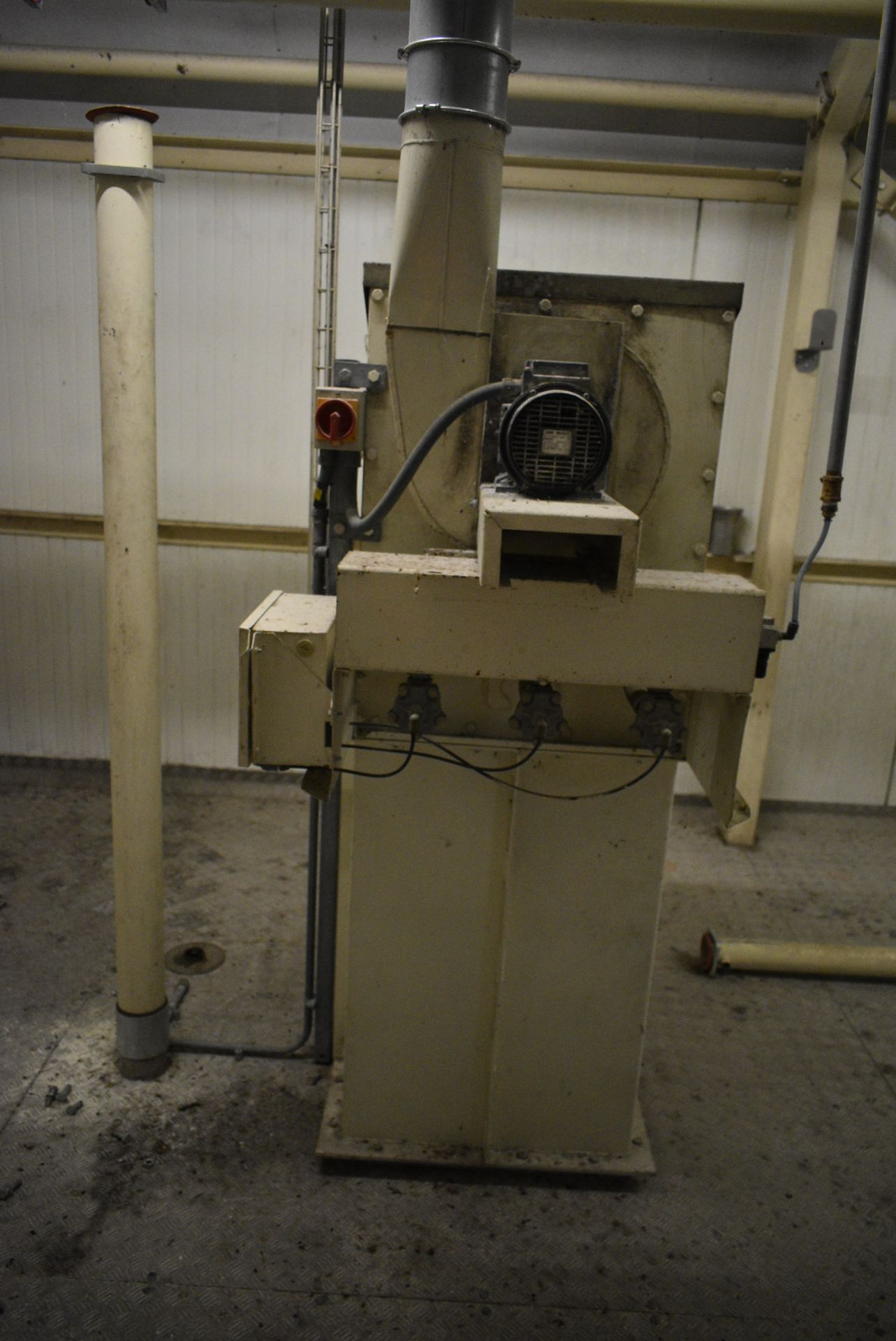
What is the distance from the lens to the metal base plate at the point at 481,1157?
6.59 ft

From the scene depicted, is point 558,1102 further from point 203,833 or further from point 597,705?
point 203,833

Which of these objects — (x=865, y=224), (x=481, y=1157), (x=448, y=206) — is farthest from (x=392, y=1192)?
(x=865, y=224)

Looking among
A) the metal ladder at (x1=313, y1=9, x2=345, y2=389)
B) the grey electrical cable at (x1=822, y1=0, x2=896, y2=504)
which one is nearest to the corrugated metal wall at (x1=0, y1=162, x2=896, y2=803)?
the metal ladder at (x1=313, y1=9, x2=345, y2=389)

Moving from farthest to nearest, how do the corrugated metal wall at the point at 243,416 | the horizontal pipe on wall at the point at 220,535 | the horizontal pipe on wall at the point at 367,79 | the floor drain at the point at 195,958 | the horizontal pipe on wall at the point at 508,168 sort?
the horizontal pipe on wall at the point at 220,535, the corrugated metal wall at the point at 243,416, the horizontal pipe on wall at the point at 508,168, the horizontal pipe on wall at the point at 367,79, the floor drain at the point at 195,958

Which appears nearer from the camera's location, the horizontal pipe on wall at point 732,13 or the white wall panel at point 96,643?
the horizontal pipe on wall at point 732,13

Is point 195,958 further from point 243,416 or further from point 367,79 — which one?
point 367,79

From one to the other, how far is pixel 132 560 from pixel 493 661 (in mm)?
976

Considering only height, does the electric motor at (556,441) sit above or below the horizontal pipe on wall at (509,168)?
below

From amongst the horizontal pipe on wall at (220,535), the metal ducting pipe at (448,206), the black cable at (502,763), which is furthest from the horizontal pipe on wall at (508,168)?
the black cable at (502,763)

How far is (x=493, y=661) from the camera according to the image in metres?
1.46

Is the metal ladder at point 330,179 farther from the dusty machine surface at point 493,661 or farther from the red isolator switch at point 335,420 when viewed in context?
the dusty machine surface at point 493,661

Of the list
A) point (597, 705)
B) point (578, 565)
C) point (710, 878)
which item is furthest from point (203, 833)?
point (578, 565)

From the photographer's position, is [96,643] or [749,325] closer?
[749,325]

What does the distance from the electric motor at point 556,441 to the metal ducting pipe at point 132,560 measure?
0.98 metres
